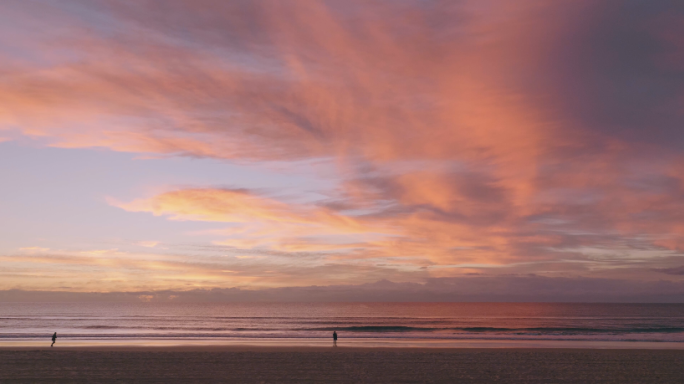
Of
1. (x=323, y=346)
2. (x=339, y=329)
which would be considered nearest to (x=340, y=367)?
(x=323, y=346)

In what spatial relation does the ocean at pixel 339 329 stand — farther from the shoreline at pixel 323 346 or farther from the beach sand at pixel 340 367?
the beach sand at pixel 340 367

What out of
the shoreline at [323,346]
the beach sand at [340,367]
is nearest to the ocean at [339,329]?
the shoreline at [323,346]

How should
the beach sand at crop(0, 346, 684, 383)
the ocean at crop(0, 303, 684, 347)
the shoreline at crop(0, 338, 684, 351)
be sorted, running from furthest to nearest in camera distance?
the ocean at crop(0, 303, 684, 347) < the shoreline at crop(0, 338, 684, 351) < the beach sand at crop(0, 346, 684, 383)

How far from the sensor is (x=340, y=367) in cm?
2409

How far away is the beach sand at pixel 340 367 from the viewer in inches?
829

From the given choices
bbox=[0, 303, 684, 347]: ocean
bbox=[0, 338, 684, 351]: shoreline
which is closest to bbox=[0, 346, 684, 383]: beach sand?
bbox=[0, 338, 684, 351]: shoreline

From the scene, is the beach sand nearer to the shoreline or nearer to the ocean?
the shoreline

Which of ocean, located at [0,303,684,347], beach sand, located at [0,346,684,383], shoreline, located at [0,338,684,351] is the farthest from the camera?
ocean, located at [0,303,684,347]

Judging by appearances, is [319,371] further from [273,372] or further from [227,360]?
[227,360]

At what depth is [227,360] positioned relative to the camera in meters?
26.4

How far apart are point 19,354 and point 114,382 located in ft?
43.6

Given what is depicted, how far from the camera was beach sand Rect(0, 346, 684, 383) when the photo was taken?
21062 mm

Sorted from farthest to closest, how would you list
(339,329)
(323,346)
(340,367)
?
(339,329) < (323,346) < (340,367)

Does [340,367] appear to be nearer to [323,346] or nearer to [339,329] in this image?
[323,346]
